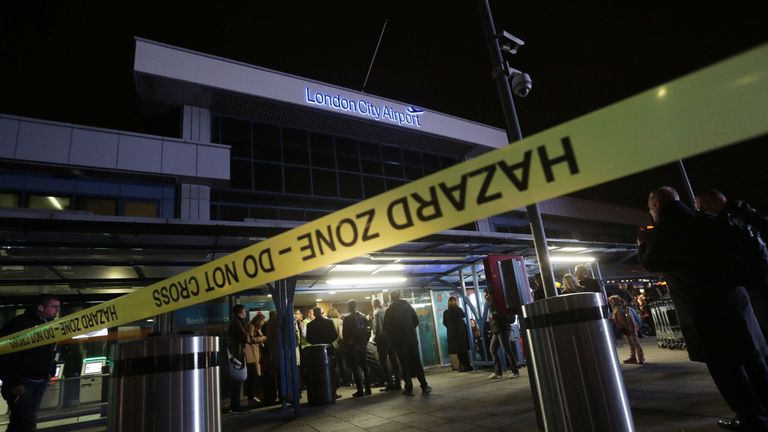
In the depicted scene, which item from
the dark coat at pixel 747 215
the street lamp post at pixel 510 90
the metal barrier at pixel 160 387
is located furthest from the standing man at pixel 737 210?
the metal barrier at pixel 160 387

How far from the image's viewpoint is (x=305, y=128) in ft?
63.9

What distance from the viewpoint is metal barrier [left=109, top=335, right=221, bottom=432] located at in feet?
7.30

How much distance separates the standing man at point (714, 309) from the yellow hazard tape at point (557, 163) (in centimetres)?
247

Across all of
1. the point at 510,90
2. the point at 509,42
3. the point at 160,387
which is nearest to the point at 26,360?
the point at 160,387

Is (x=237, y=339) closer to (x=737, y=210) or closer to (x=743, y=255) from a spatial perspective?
(x=743, y=255)

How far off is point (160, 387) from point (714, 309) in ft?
13.3

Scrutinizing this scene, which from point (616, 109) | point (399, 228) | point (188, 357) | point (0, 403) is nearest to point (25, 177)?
point (0, 403)

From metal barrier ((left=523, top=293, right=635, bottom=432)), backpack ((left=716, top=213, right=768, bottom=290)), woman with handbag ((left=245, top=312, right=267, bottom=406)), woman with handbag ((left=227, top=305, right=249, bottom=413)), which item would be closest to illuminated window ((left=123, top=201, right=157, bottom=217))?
woman with handbag ((left=245, top=312, right=267, bottom=406))

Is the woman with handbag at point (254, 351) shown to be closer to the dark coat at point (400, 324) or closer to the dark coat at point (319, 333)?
the dark coat at point (319, 333)

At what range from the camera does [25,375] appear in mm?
4895

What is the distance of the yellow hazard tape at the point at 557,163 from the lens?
1335mm

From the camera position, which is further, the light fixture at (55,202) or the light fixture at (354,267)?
the light fixture at (55,202)

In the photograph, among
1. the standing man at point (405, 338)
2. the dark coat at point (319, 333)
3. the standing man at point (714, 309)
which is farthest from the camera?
the dark coat at point (319, 333)

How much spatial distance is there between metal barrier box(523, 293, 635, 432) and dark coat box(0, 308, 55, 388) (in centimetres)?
594
